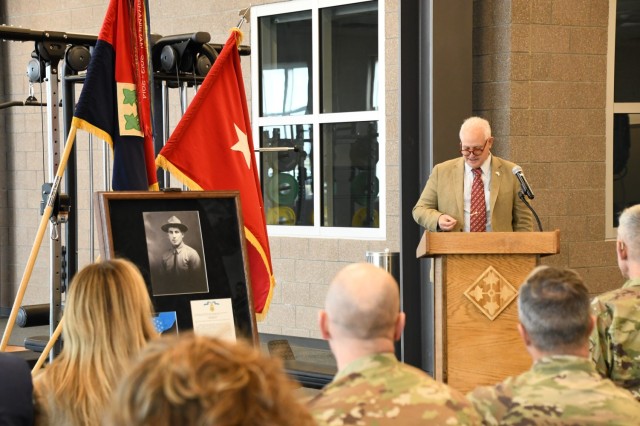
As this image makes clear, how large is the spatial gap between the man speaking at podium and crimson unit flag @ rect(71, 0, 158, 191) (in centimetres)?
159

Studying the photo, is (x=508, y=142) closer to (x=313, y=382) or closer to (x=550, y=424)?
(x=313, y=382)

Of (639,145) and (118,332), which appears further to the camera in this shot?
(639,145)

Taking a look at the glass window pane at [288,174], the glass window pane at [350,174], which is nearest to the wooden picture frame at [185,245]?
the glass window pane at [350,174]

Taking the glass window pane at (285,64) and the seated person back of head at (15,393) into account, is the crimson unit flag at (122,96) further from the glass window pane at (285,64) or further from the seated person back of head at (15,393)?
the glass window pane at (285,64)

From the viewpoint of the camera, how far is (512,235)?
3906 millimetres

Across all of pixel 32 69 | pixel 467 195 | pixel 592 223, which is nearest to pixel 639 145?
pixel 592 223

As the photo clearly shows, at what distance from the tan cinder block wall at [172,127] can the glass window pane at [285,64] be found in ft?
0.53

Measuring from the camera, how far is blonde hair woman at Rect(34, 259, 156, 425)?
6.93ft

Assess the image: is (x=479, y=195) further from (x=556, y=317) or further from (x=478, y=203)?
(x=556, y=317)

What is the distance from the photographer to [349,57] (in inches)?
295

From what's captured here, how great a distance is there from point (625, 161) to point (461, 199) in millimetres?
2500

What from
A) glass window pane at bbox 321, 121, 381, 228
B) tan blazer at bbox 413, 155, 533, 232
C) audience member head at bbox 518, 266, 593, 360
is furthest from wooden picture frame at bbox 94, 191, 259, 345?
glass window pane at bbox 321, 121, 381, 228

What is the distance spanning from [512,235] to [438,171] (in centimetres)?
120

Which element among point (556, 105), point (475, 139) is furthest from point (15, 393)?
point (556, 105)
